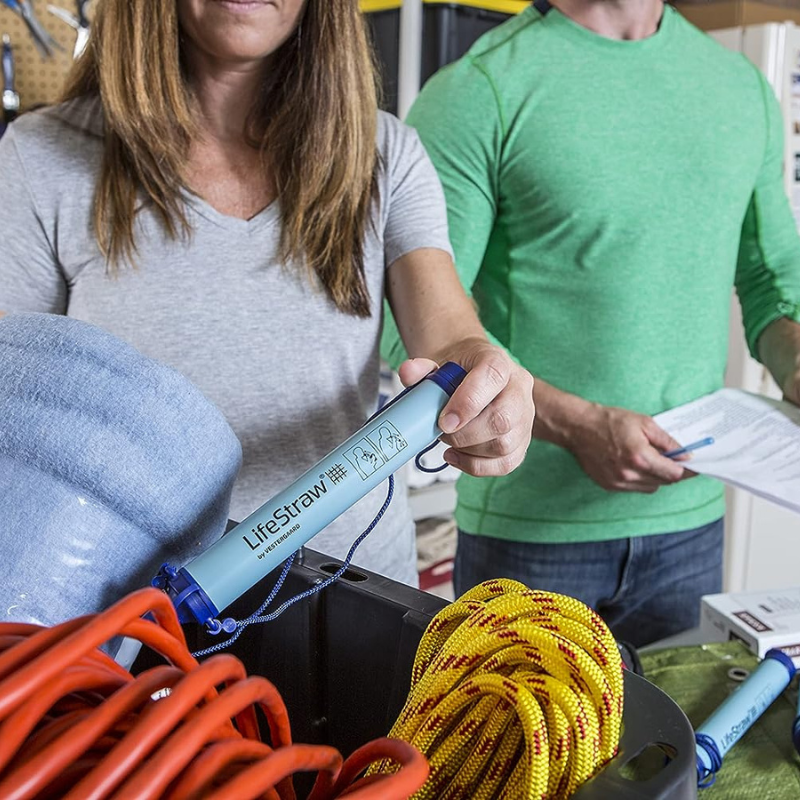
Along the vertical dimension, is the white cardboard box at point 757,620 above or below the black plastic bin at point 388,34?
below

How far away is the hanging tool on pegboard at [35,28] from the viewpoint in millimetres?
1500

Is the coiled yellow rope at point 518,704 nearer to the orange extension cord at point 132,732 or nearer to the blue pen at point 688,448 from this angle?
the orange extension cord at point 132,732

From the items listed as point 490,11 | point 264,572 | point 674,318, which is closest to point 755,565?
point 674,318

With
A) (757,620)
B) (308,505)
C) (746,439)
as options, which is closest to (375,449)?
(308,505)

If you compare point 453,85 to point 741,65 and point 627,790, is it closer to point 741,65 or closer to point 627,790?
point 741,65

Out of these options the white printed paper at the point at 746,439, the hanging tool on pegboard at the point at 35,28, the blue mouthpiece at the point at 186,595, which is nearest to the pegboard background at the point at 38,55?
the hanging tool on pegboard at the point at 35,28

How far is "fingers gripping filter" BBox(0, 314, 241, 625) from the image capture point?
0.34m

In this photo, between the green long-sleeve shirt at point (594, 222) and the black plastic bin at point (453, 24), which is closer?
the green long-sleeve shirt at point (594, 222)

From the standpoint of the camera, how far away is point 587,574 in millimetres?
1018

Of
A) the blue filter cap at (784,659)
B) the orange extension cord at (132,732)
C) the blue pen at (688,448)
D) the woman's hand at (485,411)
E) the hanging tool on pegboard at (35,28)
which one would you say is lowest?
the blue filter cap at (784,659)

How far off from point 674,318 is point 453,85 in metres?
0.35

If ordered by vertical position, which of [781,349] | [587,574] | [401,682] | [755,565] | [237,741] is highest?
[237,741]

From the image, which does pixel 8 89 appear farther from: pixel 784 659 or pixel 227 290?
pixel 784 659

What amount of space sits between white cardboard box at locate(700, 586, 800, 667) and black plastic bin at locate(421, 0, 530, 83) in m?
1.11
